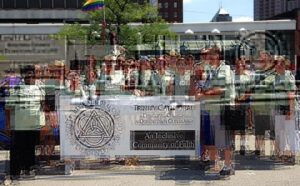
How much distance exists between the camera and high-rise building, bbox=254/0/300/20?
62.6 meters

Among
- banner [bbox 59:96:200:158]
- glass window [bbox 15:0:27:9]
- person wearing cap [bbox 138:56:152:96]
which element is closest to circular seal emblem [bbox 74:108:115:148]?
banner [bbox 59:96:200:158]

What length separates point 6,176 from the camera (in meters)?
8.35

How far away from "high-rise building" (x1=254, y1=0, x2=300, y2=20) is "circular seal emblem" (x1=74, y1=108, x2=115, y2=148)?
2176 inches

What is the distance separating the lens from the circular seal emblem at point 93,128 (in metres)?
8.52

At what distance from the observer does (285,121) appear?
32.3 ft

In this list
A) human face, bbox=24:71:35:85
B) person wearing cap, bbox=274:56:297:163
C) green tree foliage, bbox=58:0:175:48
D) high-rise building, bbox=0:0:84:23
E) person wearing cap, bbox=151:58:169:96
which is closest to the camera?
human face, bbox=24:71:35:85

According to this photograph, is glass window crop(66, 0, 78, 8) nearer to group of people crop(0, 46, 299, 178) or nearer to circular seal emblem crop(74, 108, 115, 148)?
group of people crop(0, 46, 299, 178)

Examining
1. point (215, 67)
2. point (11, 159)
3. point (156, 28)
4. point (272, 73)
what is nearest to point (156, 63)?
point (272, 73)

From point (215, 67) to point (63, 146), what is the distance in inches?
101

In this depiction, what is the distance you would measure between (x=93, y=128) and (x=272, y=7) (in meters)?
61.0

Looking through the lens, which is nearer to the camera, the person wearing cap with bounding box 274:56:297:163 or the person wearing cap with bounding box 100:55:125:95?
the person wearing cap with bounding box 274:56:297:163

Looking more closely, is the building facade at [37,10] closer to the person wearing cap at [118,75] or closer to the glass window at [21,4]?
the glass window at [21,4]

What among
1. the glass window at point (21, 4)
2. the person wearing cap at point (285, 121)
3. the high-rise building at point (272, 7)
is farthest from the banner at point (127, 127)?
the glass window at point (21, 4)

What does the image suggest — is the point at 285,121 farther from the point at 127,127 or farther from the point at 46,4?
the point at 46,4
